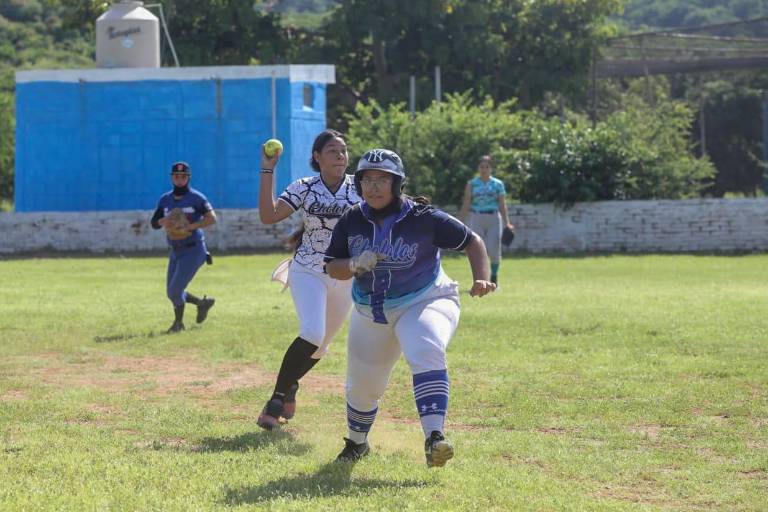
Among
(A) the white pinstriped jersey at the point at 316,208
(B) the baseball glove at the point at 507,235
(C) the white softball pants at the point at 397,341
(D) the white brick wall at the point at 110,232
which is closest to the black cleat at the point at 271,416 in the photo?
(A) the white pinstriped jersey at the point at 316,208

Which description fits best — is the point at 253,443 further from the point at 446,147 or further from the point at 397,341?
the point at 446,147

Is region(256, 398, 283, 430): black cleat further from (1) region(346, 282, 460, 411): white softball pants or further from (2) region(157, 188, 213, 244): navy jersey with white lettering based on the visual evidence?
(2) region(157, 188, 213, 244): navy jersey with white lettering

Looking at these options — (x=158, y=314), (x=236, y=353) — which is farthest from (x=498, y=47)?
(x=236, y=353)

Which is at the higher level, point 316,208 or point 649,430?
point 316,208

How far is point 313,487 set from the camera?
6.33 meters

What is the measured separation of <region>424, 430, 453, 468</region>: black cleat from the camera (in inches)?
244

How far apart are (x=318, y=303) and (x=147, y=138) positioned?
24724 mm

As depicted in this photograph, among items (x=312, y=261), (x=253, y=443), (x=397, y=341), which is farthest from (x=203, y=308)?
(x=397, y=341)

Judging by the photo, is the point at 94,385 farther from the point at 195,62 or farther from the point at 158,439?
the point at 195,62

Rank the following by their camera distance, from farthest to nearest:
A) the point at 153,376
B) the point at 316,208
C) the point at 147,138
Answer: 1. the point at 147,138
2. the point at 153,376
3. the point at 316,208

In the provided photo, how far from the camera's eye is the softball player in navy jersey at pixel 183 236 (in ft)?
45.4

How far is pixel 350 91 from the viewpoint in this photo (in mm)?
48344

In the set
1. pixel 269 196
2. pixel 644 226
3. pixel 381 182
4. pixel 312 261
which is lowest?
pixel 644 226

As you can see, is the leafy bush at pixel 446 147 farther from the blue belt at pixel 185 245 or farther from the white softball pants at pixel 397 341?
the white softball pants at pixel 397 341
